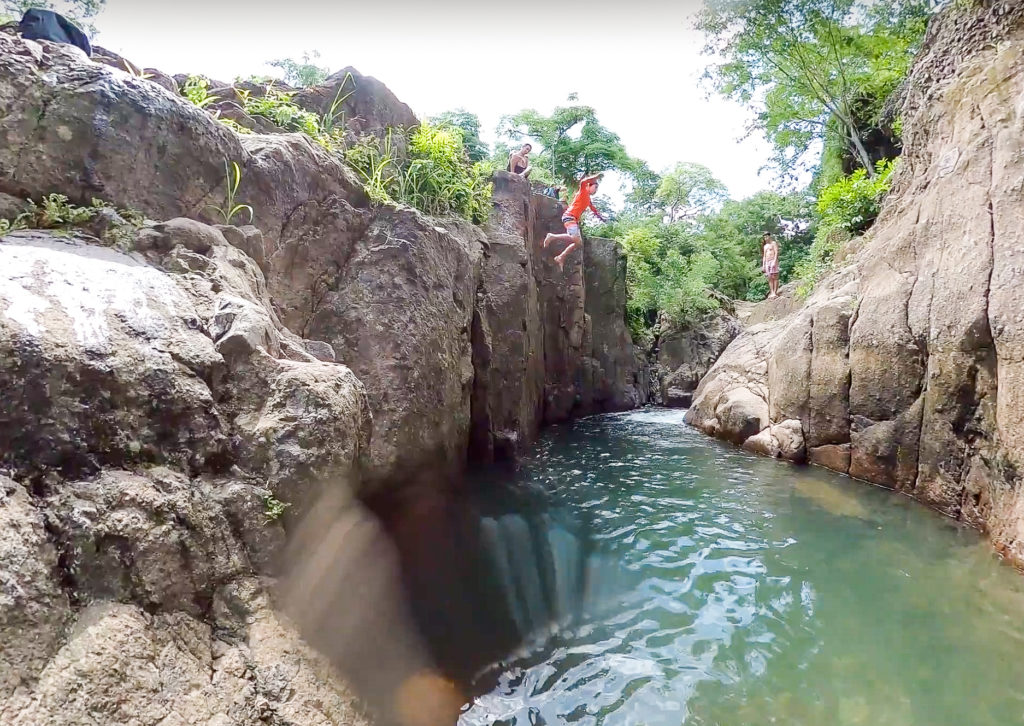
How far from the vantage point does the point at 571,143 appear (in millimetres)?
19594

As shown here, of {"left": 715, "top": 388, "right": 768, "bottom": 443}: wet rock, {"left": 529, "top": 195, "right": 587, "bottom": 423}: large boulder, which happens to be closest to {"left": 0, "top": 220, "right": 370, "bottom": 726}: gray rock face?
{"left": 715, "top": 388, "right": 768, "bottom": 443}: wet rock

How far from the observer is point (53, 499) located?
175 cm

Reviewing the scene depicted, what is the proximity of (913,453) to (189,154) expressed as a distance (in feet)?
25.7

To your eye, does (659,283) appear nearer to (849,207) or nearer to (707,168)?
(849,207)

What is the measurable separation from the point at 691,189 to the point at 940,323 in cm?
2328

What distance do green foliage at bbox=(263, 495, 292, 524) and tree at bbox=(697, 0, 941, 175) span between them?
1488 cm

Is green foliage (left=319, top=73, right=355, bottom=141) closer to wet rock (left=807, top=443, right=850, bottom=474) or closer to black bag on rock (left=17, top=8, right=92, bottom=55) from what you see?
black bag on rock (left=17, top=8, right=92, bottom=55)

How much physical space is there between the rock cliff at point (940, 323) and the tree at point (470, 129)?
828 cm

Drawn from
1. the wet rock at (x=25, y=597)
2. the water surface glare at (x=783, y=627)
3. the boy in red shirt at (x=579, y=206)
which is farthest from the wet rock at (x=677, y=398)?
the wet rock at (x=25, y=597)

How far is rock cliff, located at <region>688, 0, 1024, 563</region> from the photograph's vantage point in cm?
468

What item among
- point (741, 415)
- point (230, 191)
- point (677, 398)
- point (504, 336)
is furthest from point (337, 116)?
point (677, 398)

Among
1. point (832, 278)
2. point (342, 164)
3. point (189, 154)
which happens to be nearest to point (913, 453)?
point (832, 278)

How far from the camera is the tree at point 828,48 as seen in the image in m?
12.4

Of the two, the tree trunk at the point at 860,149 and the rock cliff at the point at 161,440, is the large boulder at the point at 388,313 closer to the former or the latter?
the rock cliff at the point at 161,440
